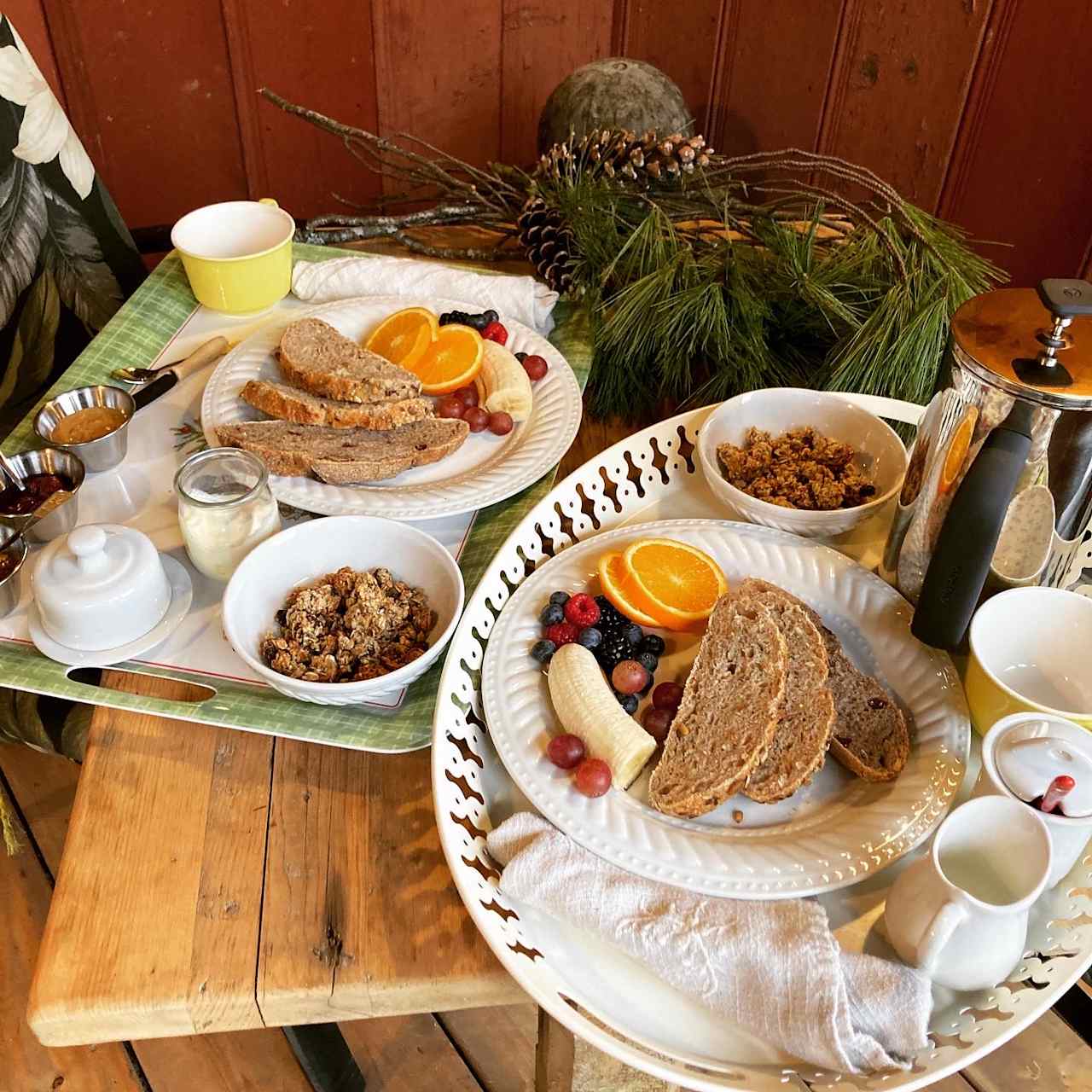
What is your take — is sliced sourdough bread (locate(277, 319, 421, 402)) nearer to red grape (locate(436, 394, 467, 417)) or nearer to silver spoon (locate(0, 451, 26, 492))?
red grape (locate(436, 394, 467, 417))

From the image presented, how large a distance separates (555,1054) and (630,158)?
1327 millimetres

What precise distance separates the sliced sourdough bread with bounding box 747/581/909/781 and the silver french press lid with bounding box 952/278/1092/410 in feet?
1.09

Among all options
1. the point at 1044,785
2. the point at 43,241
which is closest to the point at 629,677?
the point at 1044,785

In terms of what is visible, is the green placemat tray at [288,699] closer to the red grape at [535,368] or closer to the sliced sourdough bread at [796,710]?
the red grape at [535,368]

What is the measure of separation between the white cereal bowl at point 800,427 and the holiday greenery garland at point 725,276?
0.13 m

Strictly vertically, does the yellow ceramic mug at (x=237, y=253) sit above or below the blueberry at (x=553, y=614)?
above

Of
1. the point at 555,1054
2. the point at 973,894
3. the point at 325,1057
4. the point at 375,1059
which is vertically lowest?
the point at 375,1059

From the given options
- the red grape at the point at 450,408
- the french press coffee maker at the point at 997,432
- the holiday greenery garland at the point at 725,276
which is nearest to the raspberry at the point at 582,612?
the french press coffee maker at the point at 997,432

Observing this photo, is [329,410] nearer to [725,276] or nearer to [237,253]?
[237,253]

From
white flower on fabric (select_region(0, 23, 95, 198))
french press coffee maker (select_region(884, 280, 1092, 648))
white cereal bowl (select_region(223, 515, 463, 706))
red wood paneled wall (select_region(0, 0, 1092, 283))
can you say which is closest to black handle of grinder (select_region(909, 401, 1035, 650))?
french press coffee maker (select_region(884, 280, 1092, 648))

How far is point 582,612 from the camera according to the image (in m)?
1.12

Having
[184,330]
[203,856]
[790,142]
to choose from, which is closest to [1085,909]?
[203,856]

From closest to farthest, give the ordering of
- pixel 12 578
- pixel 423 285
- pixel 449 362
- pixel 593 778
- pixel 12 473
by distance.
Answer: pixel 593 778, pixel 12 578, pixel 12 473, pixel 449 362, pixel 423 285

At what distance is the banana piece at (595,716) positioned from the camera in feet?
3.26
